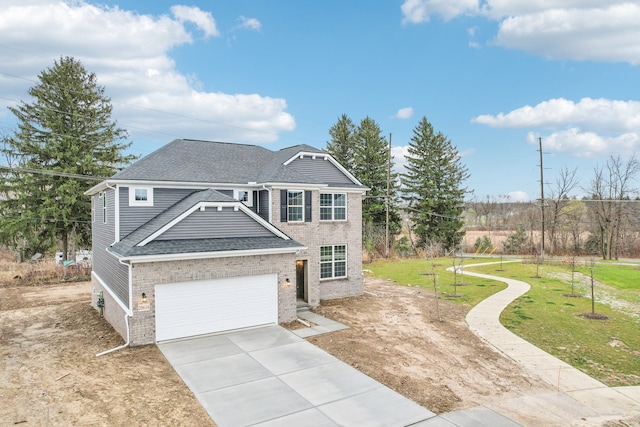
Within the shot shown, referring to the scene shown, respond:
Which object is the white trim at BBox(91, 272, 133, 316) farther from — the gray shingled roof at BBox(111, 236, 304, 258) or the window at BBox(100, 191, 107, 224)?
the window at BBox(100, 191, 107, 224)

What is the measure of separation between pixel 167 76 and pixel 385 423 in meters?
22.7

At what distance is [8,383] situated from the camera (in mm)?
9203

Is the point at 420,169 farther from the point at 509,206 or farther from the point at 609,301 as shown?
the point at 509,206

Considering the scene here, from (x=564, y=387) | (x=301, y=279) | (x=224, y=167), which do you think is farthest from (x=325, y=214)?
(x=564, y=387)

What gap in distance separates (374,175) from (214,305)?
103ft

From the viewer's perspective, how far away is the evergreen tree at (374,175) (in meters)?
41.3

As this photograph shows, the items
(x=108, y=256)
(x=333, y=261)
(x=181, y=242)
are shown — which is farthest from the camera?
(x=333, y=261)

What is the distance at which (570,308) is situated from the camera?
16.9m

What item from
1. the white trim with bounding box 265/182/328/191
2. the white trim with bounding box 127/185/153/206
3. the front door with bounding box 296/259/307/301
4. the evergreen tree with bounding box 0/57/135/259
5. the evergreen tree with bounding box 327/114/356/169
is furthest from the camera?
the evergreen tree with bounding box 327/114/356/169

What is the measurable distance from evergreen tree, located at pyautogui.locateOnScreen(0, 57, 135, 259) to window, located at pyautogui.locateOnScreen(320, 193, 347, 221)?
18613 mm

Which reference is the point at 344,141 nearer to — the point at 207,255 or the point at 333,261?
the point at 333,261

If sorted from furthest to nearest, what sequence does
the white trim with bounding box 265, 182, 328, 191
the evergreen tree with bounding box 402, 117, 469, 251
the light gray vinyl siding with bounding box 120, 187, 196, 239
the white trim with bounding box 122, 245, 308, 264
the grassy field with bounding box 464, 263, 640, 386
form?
the evergreen tree with bounding box 402, 117, 469, 251 → the white trim with bounding box 265, 182, 328, 191 → the light gray vinyl siding with bounding box 120, 187, 196, 239 → the white trim with bounding box 122, 245, 308, 264 → the grassy field with bounding box 464, 263, 640, 386

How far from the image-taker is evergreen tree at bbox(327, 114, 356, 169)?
144ft

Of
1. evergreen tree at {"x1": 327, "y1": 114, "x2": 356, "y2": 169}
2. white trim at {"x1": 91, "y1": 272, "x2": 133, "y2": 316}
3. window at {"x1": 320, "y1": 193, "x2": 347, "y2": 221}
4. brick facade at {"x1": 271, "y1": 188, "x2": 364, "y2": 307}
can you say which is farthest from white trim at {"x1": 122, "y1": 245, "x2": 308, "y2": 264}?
evergreen tree at {"x1": 327, "y1": 114, "x2": 356, "y2": 169}
